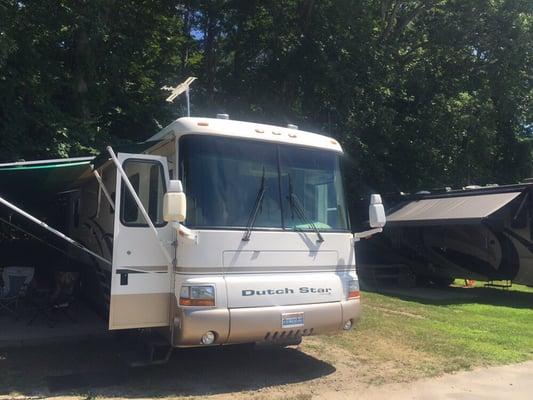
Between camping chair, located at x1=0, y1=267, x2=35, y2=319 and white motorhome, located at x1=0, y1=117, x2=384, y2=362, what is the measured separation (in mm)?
3864

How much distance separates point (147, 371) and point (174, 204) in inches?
97.3

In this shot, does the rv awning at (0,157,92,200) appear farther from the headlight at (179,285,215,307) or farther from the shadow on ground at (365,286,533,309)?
the shadow on ground at (365,286,533,309)

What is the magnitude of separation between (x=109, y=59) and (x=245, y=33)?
20.4ft

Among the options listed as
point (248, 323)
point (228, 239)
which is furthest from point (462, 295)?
point (228, 239)

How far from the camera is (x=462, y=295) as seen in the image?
1488 cm

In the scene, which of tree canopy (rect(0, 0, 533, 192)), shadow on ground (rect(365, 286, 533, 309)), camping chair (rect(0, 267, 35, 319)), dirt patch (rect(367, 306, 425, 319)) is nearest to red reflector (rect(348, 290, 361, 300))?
dirt patch (rect(367, 306, 425, 319))

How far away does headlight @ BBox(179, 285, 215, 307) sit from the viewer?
5.96 meters

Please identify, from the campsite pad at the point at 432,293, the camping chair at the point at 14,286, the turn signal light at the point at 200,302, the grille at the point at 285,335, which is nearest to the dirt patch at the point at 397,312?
the campsite pad at the point at 432,293

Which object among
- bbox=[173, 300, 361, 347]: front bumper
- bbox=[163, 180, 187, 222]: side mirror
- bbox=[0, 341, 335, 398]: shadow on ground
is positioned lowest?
bbox=[0, 341, 335, 398]: shadow on ground

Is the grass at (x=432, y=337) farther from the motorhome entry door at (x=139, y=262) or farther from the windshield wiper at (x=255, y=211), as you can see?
the motorhome entry door at (x=139, y=262)

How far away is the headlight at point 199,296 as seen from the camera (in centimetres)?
596

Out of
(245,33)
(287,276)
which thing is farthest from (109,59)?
(287,276)

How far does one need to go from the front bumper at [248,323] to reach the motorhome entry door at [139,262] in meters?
0.37

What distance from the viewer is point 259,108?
17.7 meters
